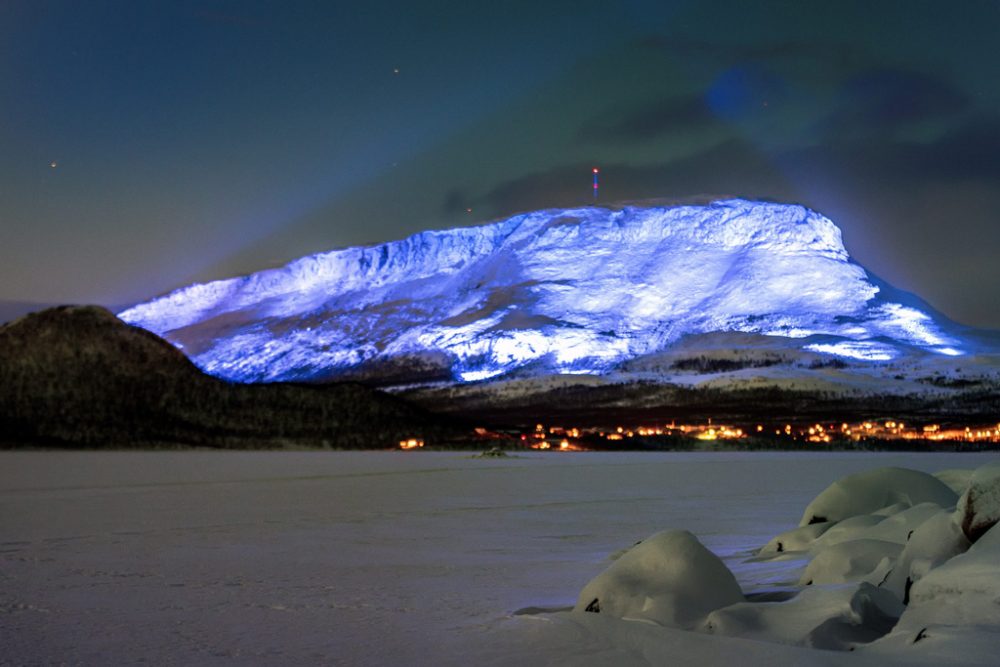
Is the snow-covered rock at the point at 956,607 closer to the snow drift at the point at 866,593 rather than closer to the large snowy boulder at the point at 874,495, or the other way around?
the snow drift at the point at 866,593

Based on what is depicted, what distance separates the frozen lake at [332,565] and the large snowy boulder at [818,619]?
35cm

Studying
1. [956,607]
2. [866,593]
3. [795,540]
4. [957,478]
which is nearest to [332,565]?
[795,540]

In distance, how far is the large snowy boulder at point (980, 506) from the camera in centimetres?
1014

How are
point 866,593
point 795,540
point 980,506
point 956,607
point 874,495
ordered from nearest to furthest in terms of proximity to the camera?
point 956,607, point 866,593, point 980,506, point 795,540, point 874,495

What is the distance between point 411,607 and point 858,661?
4.71 m

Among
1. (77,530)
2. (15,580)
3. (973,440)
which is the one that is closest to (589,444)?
(973,440)

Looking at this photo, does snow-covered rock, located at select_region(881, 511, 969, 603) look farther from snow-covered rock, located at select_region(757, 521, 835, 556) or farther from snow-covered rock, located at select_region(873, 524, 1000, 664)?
snow-covered rock, located at select_region(757, 521, 835, 556)

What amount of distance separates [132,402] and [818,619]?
3140 inches

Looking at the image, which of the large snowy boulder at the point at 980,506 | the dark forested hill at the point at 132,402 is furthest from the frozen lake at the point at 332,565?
the dark forested hill at the point at 132,402

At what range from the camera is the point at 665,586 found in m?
10.6

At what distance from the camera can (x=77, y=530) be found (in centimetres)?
1861

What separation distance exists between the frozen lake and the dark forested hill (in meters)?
48.7

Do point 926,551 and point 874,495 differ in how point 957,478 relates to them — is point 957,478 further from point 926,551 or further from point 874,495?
point 926,551

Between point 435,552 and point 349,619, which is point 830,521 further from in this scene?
point 349,619
